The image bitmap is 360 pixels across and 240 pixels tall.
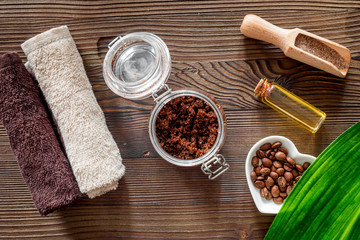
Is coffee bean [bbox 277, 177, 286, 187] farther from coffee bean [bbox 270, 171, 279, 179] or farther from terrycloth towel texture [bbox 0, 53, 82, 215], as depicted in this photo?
terrycloth towel texture [bbox 0, 53, 82, 215]

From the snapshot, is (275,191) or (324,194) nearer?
(324,194)

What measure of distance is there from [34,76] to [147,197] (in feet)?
1.37

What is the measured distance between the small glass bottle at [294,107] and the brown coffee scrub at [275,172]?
10 centimetres

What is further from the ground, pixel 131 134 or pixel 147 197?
pixel 131 134

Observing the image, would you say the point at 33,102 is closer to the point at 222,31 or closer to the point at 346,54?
the point at 222,31

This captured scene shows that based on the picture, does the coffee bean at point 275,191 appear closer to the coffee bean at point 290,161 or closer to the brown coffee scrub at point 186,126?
the coffee bean at point 290,161

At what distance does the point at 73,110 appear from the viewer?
0.75 m

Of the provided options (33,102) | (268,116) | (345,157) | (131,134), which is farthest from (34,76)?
(345,157)

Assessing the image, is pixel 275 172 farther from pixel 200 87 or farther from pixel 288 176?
pixel 200 87

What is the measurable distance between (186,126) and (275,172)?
245 mm

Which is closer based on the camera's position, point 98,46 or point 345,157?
point 345,157

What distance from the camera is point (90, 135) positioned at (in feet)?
2.44

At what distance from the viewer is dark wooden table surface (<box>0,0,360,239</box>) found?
797 mm

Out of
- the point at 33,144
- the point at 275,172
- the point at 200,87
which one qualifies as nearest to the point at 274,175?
the point at 275,172
